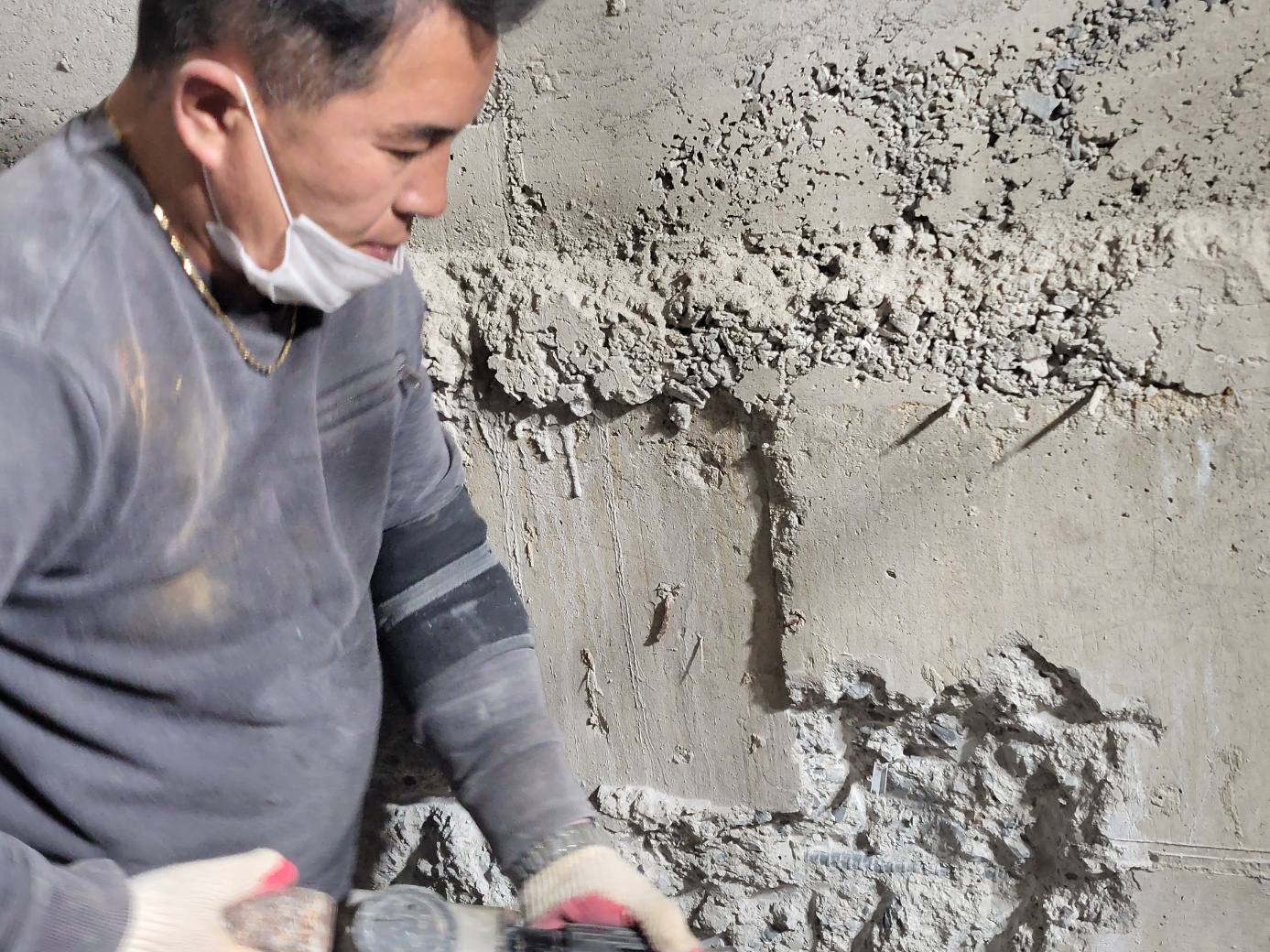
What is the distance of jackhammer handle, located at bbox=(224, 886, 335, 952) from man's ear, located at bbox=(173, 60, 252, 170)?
2.27 feet

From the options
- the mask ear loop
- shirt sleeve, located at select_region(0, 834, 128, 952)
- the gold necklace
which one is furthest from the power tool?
the mask ear loop

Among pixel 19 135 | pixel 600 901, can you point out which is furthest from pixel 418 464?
pixel 19 135

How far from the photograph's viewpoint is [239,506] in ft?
3.01

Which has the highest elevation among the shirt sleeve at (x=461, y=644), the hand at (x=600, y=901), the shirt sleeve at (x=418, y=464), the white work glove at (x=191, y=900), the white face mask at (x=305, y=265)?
the white face mask at (x=305, y=265)

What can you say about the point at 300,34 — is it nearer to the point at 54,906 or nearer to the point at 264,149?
the point at 264,149

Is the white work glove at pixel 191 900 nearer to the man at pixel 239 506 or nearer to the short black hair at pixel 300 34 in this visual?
the man at pixel 239 506

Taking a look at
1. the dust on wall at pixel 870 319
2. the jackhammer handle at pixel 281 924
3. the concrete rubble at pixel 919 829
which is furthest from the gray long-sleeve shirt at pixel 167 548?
the concrete rubble at pixel 919 829

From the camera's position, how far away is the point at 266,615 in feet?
3.20

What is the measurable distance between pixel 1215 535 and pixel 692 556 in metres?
0.60

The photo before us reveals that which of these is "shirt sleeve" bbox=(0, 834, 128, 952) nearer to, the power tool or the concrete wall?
the power tool

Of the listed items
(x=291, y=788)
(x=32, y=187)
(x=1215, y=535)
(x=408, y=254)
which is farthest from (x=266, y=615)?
(x=1215, y=535)

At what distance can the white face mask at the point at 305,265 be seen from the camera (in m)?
0.80

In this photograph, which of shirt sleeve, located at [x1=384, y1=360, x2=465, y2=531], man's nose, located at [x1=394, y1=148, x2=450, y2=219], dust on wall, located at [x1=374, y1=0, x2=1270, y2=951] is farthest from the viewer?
shirt sleeve, located at [x1=384, y1=360, x2=465, y2=531]

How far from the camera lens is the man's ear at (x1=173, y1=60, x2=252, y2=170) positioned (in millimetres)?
732
